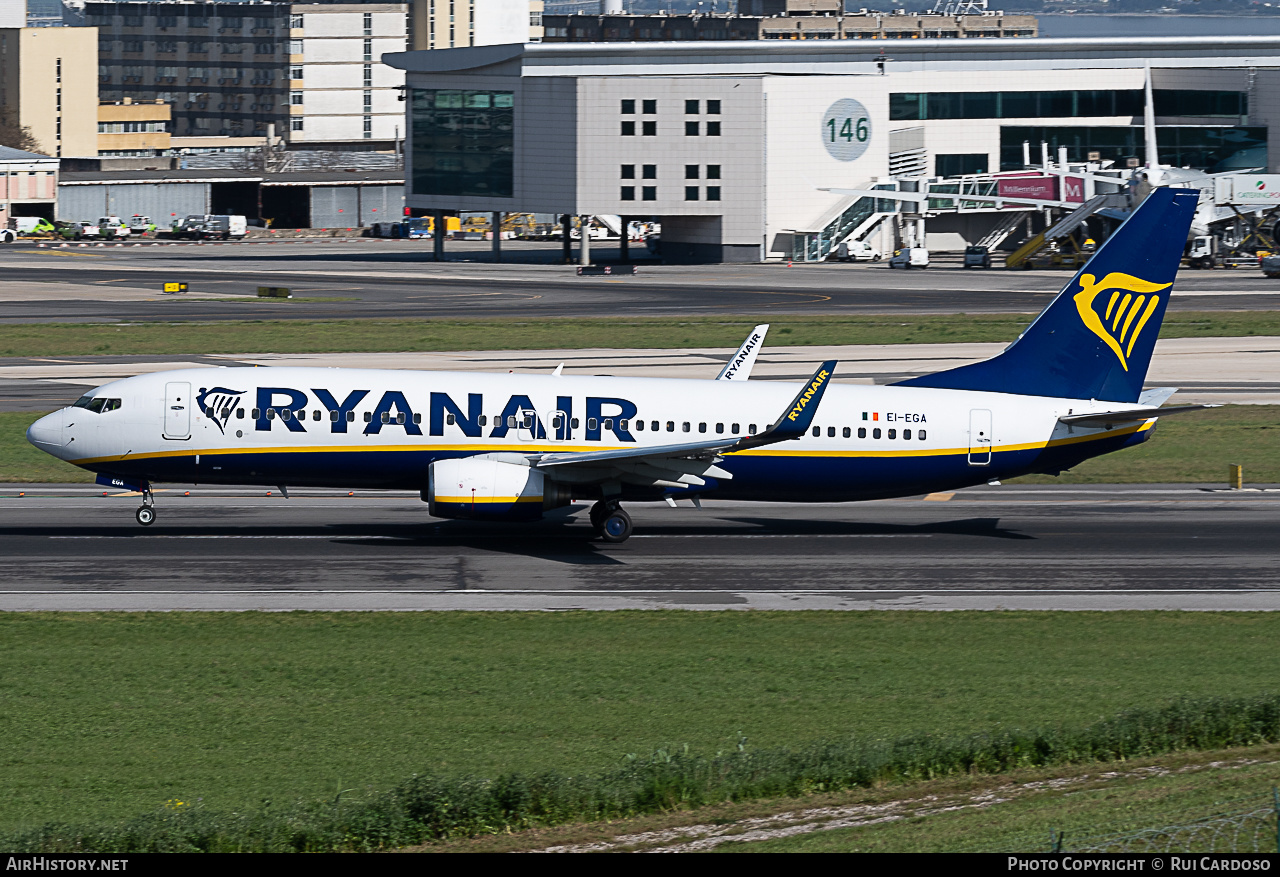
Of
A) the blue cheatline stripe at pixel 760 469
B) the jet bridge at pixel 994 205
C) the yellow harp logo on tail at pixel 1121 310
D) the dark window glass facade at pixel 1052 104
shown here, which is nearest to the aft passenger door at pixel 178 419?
the blue cheatline stripe at pixel 760 469

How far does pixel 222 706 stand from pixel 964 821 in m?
13.7

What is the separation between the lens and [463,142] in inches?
6801

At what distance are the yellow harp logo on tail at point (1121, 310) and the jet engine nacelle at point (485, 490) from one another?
16443 millimetres

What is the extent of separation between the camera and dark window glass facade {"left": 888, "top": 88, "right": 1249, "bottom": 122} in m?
179

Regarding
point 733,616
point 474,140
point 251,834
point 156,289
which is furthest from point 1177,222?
point 474,140

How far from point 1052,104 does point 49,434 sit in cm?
15984

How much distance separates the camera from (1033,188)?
16075 cm

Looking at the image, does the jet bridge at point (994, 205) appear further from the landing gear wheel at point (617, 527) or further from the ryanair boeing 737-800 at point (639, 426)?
the landing gear wheel at point (617, 527)

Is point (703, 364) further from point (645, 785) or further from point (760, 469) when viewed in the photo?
point (645, 785)

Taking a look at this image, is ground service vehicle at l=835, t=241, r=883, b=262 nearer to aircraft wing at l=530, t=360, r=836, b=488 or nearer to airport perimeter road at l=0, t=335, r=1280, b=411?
airport perimeter road at l=0, t=335, r=1280, b=411

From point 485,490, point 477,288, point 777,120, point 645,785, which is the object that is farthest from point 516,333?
point 777,120

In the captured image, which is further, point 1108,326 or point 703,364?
point 703,364

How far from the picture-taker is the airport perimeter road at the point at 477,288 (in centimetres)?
11094

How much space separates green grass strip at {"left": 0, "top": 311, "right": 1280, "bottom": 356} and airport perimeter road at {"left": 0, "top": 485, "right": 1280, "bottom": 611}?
3688 centimetres
